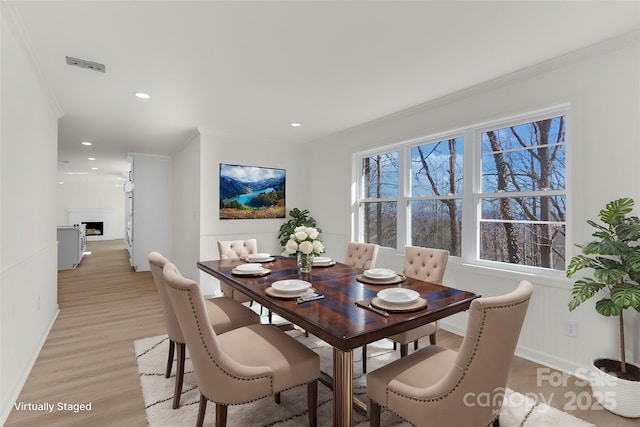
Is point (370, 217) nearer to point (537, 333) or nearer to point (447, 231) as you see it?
point (447, 231)

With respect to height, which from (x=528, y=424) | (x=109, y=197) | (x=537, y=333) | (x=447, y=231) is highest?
(x=109, y=197)

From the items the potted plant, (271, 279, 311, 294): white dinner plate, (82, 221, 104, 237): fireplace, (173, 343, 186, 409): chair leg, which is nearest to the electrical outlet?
the potted plant

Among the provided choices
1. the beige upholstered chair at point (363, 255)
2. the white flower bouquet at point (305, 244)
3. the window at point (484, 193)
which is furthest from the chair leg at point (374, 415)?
the window at point (484, 193)

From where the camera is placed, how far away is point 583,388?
2.36 meters

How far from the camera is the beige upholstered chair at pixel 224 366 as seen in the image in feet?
5.03

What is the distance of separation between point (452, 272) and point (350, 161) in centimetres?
227

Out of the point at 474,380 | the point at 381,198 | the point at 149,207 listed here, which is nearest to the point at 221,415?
the point at 474,380

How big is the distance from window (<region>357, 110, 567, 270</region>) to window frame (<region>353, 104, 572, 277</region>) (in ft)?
0.03

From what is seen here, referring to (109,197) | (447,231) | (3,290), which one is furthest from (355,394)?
(109,197)

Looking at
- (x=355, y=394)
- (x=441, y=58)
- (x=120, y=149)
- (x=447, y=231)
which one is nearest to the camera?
(x=355, y=394)

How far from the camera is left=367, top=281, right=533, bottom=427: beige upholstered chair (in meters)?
1.27

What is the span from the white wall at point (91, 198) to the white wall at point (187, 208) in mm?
7754

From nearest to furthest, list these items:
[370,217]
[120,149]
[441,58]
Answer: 1. [441,58]
2. [370,217]
3. [120,149]

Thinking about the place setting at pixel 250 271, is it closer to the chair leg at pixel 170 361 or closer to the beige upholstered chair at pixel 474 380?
the chair leg at pixel 170 361
